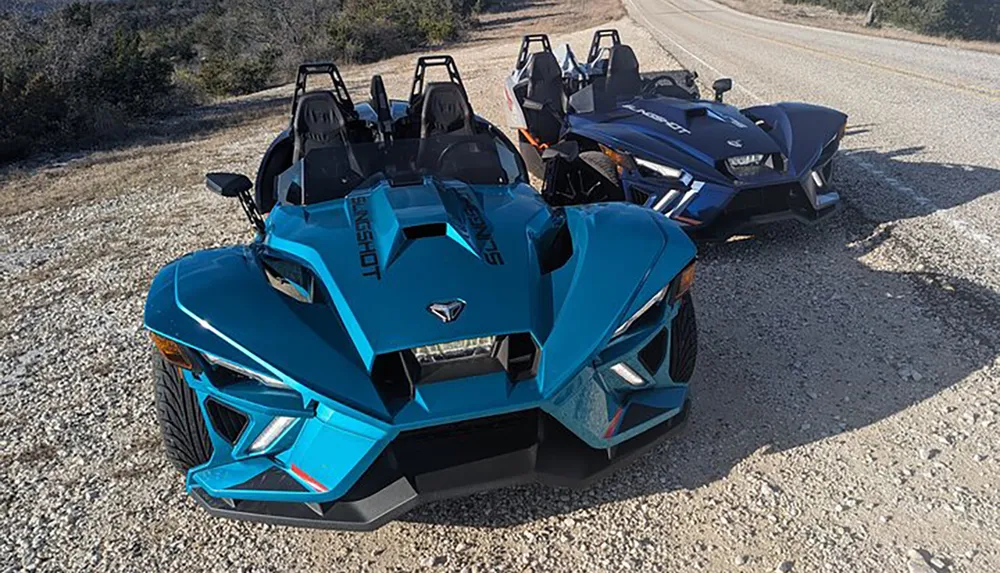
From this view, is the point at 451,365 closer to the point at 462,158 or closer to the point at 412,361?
the point at 412,361

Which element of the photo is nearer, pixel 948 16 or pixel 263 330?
pixel 263 330

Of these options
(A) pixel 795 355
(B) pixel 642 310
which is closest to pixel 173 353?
(B) pixel 642 310

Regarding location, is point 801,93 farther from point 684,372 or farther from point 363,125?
point 684,372

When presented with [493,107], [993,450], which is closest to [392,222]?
[993,450]

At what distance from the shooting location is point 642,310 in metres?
2.48

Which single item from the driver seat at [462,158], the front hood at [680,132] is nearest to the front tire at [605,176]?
the front hood at [680,132]

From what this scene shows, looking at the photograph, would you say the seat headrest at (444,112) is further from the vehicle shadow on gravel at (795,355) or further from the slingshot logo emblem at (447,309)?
the slingshot logo emblem at (447,309)

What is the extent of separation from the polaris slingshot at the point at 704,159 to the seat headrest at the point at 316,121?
5.39 feet

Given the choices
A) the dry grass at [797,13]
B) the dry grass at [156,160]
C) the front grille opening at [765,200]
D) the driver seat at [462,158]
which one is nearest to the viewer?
the driver seat at [462,158]

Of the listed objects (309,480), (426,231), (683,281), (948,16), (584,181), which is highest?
(426,231)

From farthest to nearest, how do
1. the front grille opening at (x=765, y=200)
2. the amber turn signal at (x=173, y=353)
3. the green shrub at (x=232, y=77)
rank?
1. the green shrub at (x=232, y=77)
2. the front grille opening at (x=765, y=200)
3. the amber turn signal at (x=173, y=353)

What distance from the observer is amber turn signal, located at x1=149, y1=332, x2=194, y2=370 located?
7.53 feet

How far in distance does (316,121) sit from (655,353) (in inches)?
113

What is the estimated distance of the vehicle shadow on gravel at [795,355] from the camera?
279 cm
